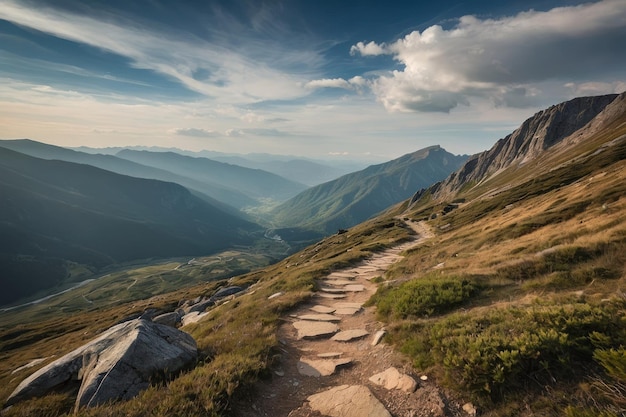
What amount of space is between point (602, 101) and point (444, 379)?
274 m

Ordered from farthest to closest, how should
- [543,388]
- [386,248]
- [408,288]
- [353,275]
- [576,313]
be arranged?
[386,248] → [353,275] → [408,288] → [576,313] → [543,388]

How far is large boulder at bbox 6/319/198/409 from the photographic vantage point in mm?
8594

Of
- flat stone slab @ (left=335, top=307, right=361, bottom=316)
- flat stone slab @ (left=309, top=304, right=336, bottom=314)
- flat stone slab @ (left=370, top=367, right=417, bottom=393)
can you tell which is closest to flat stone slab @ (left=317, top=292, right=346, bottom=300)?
flat stone slab @ (left=309, top=304, right=336, bottom=314)

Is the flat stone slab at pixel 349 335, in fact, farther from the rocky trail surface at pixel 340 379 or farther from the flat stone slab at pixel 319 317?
the flat stone slab at pixel 319 317

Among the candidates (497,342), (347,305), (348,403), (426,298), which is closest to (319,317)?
(347,305)

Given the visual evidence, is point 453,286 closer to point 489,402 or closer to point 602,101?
point 489,402

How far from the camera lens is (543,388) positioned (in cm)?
675

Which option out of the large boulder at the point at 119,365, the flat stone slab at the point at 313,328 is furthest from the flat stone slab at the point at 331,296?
the large boulder at the point at 119,365

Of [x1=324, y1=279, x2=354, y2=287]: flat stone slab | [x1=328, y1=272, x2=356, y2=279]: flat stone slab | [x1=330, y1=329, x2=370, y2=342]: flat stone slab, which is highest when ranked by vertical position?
[x1=330, y1=329, x2=370, y2=342]: flat stone slab

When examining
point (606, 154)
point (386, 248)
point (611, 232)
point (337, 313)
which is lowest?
point (386, 248)

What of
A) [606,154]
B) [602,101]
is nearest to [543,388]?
[606,154]

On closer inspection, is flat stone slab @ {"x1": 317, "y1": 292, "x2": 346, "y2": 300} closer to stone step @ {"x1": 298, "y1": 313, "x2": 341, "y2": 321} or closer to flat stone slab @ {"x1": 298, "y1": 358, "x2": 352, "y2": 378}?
stone step @ {"x1": 298, "y1": 313, "x2": 341, "y2": 321}

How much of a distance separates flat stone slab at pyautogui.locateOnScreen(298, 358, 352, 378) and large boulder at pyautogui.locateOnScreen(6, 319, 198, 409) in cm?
374

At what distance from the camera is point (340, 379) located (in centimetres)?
938
